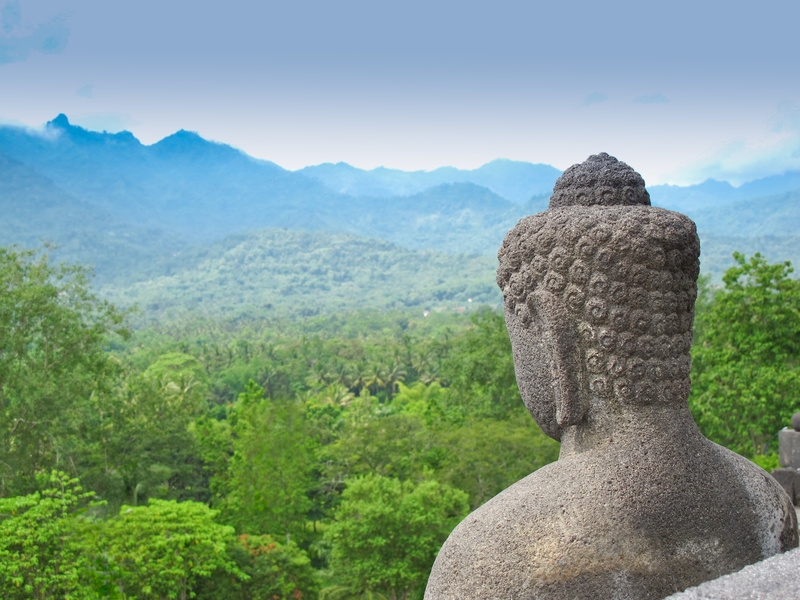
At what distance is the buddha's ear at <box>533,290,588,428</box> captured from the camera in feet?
12.0

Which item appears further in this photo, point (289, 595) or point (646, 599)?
point (289, 595)

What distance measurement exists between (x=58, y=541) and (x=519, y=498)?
14328 millimetres

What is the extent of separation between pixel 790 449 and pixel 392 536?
48.3 ft

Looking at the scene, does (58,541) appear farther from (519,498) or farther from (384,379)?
(384,379)

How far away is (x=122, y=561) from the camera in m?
16.9

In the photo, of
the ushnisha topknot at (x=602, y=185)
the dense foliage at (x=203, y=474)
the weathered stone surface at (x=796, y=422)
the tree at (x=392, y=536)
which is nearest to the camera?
the ushnisha topknot at (x=602, y=185)

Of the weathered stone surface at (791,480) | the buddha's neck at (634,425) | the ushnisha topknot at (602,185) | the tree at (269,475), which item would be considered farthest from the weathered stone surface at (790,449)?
the tree at (269,475)

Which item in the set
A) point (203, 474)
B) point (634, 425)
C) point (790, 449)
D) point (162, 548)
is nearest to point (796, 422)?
point (790, 449)

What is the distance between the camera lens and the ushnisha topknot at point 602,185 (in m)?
3.92

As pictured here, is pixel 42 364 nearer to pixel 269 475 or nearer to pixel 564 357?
pixel 269 475

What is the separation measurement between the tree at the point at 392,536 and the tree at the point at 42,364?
369 inches

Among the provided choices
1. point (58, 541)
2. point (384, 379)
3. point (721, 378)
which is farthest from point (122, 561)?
point (384, 379)

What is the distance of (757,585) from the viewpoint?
10.1 ft

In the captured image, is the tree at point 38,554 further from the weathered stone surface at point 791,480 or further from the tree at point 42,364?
the weathered stone surface at point 791,480
